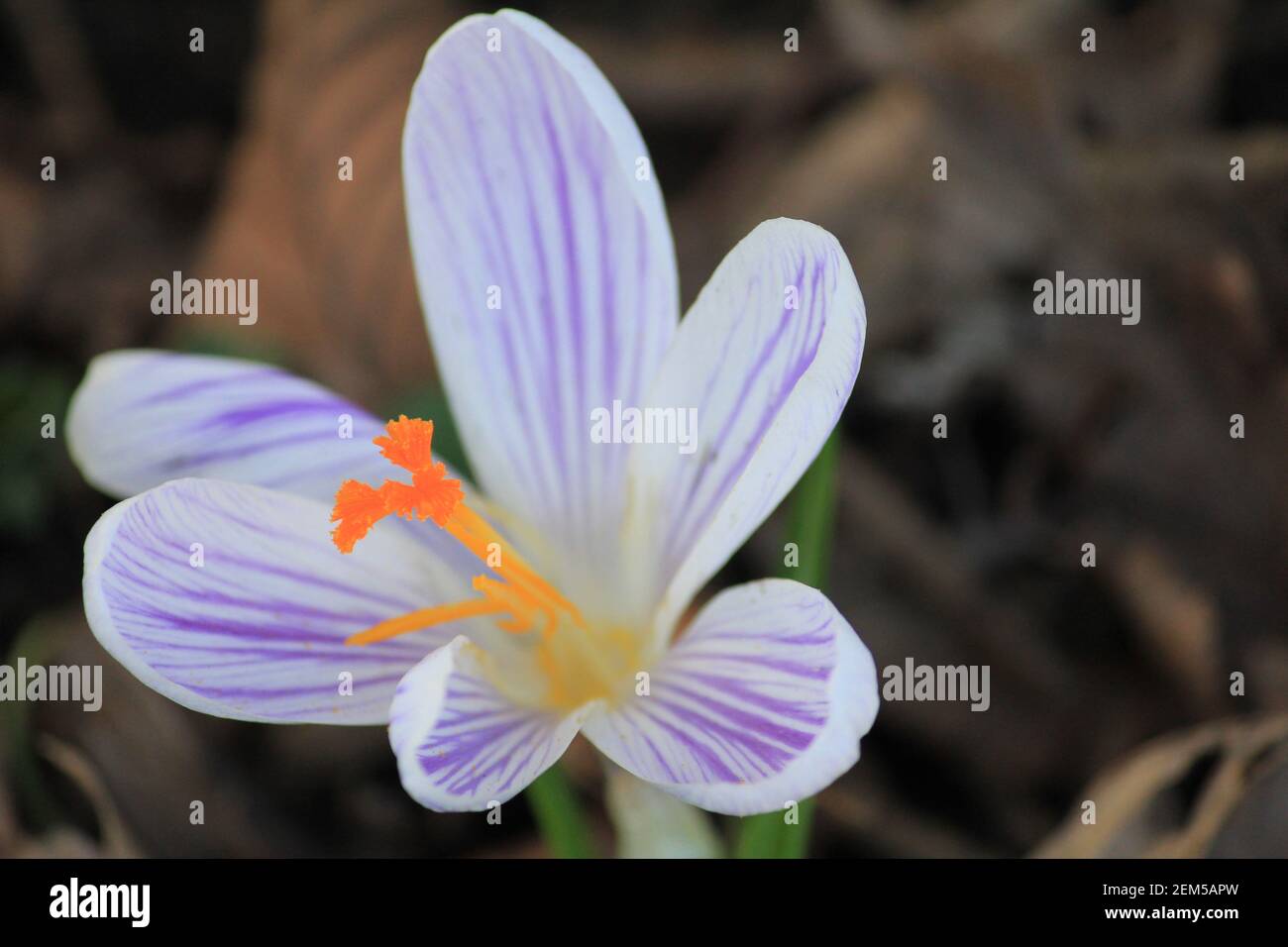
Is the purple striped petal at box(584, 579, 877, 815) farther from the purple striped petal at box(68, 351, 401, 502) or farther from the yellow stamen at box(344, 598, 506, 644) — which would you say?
the purple striped petal at box(68, 351, 401, 502)

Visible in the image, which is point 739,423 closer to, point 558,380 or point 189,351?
point 558,380

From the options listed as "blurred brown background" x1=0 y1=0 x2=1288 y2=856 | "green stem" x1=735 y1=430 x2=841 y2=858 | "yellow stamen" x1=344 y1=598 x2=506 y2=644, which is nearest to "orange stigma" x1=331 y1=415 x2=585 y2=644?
"yellow stamen" x1=344 y1=598 x2=506 y2=644

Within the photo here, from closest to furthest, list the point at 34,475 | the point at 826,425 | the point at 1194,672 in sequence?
the point at 826,425 → the point at 1194,672 → the point at 34,475

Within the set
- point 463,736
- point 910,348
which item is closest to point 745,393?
point 463,736

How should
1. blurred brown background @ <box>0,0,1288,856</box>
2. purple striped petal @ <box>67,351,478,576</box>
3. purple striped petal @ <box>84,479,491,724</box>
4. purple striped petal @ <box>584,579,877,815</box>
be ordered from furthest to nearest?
1. blurred brown background @ <box>0,0,1288,856</box>
2. purple striped petal @ <box>67,351,478,576</box>
3. purple striped petal @ <box>84,479,491,724</box>
4. purple striped petal @ <box>584,579,877,815</box>

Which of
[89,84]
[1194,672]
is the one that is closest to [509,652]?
[1194,672]

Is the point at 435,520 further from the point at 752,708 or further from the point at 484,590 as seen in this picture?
the point at 752,708
